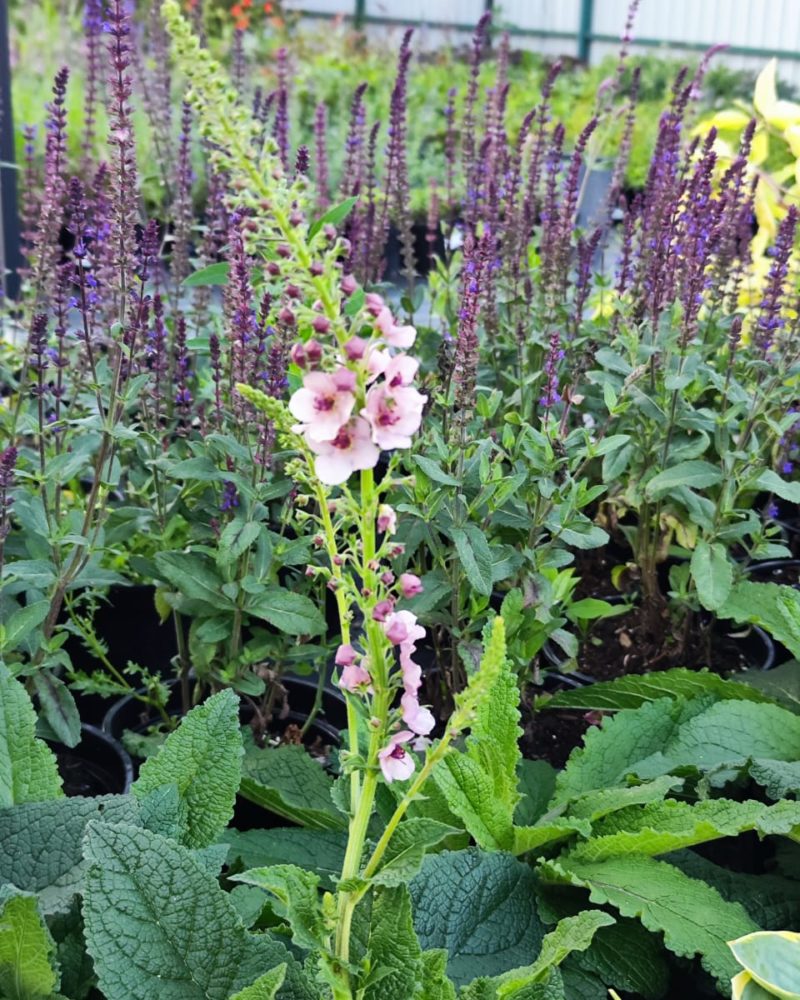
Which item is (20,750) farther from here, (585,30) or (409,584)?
(585,30)

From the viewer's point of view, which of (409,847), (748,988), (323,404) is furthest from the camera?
(748,988)

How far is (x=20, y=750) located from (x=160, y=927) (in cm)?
42

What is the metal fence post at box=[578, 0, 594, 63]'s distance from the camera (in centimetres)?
1418

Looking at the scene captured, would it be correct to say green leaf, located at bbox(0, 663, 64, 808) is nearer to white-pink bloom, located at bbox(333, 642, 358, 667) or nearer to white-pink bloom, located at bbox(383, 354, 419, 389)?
white-pink bloom, located at bbox(333, 642, 358, 667)

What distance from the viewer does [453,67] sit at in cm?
1173

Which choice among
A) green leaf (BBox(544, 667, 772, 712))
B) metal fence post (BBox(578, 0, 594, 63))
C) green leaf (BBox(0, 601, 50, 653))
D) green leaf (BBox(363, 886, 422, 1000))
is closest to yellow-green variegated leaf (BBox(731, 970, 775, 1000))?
green leaf (BBox(363, 886, 422, 1000))

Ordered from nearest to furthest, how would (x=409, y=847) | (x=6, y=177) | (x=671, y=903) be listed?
(x=409, y=847)
(x=671, y=903)
(x=6, y=177)

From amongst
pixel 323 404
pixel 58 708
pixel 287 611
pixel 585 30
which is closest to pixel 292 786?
pixel 287 611

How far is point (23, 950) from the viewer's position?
4.17 feet

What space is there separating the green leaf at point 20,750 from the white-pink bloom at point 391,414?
2.93ft

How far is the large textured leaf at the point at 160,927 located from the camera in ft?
4.16

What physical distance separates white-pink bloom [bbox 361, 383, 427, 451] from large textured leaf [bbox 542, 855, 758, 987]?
2.91 ft

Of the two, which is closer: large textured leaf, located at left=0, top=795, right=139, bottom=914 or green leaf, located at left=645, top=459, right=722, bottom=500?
large textured leaf, located at left=0, top=795, right=139, bottom=914

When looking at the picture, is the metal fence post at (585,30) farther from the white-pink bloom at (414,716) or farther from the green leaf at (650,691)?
the white-pink bloom at (414,716)
